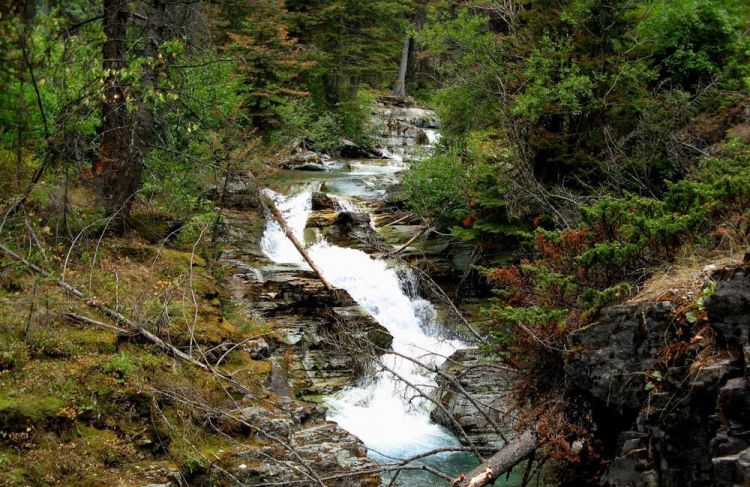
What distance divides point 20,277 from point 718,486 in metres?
7.13

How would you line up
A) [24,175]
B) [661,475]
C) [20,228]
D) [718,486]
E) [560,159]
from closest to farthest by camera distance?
[718,486], [661,475], [20,228], [24,175], [560,159]

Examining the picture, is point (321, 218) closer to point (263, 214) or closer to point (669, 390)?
point (263, 214)

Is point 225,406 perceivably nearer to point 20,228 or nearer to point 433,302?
point 20,228

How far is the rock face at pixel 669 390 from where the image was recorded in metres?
4.23

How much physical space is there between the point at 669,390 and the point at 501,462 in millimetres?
1762

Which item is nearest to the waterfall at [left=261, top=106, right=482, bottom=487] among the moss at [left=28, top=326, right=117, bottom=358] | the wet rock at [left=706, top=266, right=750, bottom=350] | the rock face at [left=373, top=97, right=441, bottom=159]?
the moss at [left=28, top=326, right=117, bottom=358]

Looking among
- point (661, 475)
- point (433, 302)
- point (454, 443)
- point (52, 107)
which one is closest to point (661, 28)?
point (433, 302)

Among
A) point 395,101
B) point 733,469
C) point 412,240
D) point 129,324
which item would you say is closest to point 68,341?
point 129,324

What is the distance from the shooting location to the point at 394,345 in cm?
1254

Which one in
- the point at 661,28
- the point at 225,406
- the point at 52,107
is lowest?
the point at 225,406

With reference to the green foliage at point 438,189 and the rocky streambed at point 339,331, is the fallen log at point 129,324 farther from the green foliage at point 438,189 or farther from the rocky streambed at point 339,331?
the green foliage at point 438,189

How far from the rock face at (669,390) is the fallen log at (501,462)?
28.2 inches

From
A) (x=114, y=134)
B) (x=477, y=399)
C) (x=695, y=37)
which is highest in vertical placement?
(x=695, y=37)

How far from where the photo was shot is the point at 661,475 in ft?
15.8
